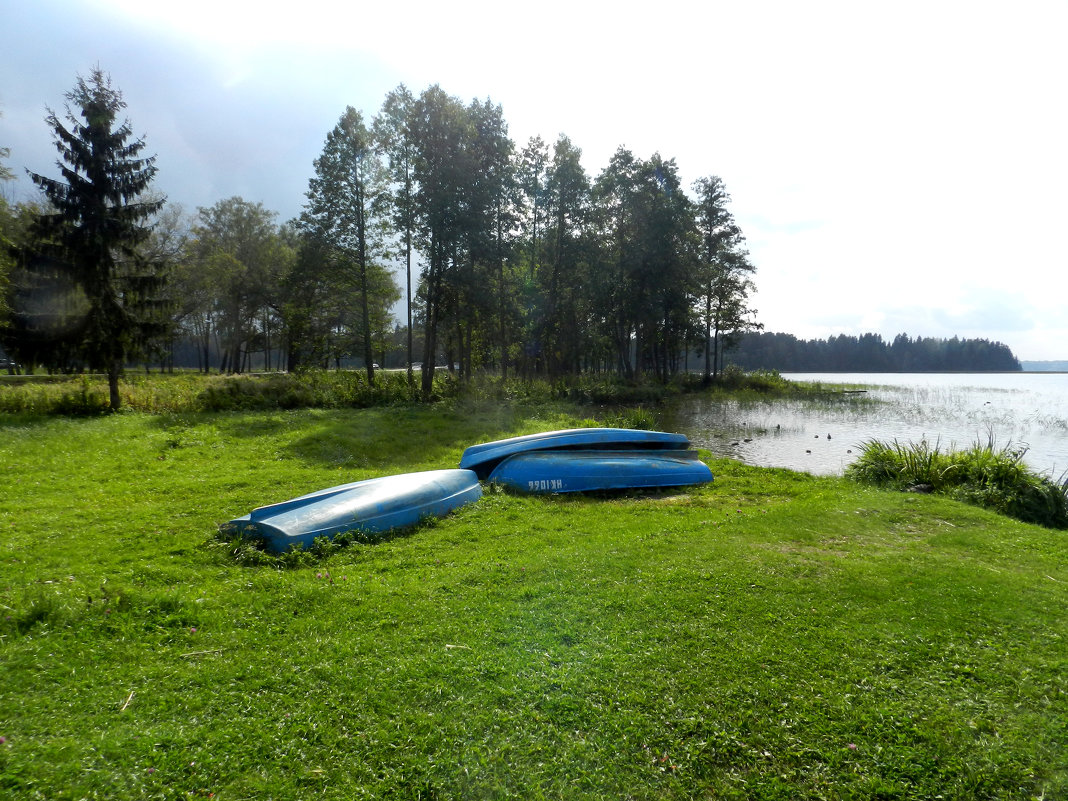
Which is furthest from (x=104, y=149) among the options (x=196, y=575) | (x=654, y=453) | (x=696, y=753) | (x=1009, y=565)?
(x=1009, y=565)

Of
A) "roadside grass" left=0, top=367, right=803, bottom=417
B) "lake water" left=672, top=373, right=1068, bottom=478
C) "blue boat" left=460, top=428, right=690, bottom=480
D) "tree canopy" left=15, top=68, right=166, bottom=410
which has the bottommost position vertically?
"lake water" left=672, top=373, right=1068, bottom=478

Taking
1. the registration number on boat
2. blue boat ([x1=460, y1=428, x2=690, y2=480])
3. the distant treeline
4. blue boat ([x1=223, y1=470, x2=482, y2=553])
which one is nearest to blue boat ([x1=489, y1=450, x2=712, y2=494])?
the registration number on boat

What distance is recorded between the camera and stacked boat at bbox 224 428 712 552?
536cm

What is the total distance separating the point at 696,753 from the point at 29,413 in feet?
57.9

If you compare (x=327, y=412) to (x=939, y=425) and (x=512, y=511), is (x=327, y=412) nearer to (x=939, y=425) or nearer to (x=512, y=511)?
(x=512, y=511)

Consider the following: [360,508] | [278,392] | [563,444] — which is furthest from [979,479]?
[278,392]

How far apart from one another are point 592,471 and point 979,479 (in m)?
6.74

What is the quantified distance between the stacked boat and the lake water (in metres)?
4.36

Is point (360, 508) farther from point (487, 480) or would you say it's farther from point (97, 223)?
point (97, 223)

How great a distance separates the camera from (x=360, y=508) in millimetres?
5855

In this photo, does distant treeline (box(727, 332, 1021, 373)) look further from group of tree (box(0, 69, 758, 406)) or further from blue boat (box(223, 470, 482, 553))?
blue boat (box(223, 470, 482, 553))

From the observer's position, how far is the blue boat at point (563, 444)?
8984 mm

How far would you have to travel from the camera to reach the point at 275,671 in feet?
9.64

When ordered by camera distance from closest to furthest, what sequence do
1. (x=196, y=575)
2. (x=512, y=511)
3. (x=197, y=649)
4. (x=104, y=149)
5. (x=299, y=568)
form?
(x=197, y=649)
(x=196, y=575)
(x=299, y=568)
(x=512, y=511)
(x=104, y=149)
